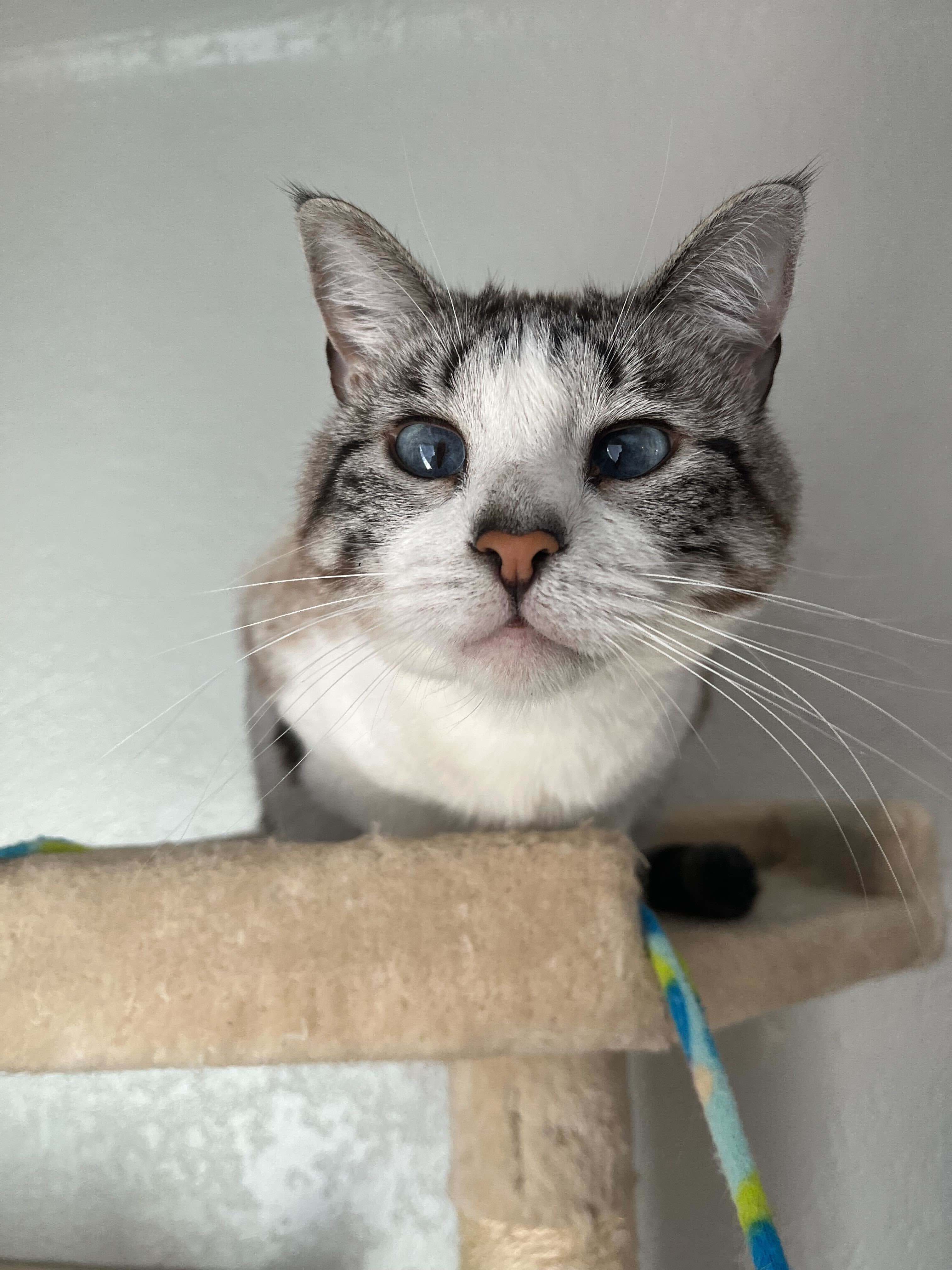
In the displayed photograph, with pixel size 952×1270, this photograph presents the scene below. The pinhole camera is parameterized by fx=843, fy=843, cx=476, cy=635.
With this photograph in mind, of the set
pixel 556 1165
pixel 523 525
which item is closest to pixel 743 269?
pixel 523 525

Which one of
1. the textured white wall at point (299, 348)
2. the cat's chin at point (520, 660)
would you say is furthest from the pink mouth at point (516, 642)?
the textured white wall at point (299, 348)

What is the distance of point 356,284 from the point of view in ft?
3.44

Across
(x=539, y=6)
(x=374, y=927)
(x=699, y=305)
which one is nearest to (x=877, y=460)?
(x=699, y=305)

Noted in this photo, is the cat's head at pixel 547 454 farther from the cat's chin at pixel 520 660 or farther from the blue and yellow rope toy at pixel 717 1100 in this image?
the blue and yellow rope toy at pixel 717 1100

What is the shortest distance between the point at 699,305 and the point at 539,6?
126 centimetres

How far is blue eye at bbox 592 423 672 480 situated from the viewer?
90 centimetres

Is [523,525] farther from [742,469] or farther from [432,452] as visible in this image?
[742,469]

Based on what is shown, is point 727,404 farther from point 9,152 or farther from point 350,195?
point 9,152

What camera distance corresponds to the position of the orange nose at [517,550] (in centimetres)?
73

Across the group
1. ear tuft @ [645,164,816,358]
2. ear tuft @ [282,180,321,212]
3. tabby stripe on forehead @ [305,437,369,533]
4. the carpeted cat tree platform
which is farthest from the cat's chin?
ear tuft @ [282,180,321,212]

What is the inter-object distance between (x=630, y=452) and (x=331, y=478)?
355 mm

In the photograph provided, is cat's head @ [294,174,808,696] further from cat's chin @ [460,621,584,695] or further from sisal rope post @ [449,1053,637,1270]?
sisal rope post @ [449,1053,637,1270]

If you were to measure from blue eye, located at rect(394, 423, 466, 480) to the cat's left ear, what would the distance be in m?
0.30

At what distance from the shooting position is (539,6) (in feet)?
6.02
